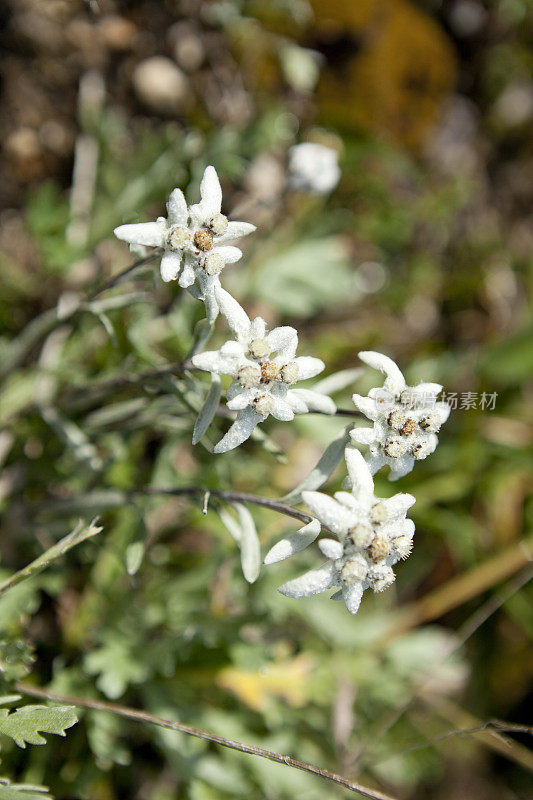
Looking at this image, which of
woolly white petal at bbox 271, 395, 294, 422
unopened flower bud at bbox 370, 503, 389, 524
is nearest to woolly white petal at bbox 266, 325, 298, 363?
woolly white petal at bbox 271, 395, 294, 422

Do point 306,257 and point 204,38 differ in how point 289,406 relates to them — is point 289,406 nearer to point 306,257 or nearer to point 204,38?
point 306,257

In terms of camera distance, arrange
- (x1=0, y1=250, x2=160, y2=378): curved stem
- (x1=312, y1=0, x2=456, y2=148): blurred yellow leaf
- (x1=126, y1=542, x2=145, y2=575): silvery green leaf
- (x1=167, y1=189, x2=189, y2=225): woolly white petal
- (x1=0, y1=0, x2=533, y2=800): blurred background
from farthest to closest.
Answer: (x1=312, y1=0, x2=456, y2=148): blurred yellow leaf → (x1=0, y1=0, x2=533, y2=800): blurred background → (x1=0, y1=250, x2=160, y2=378): curved stem → (x1=126, y1=542, x2=145, y2=575): silvery green leaf → (x1=167, y1=189, x2=189, y2=225): woolly white petal

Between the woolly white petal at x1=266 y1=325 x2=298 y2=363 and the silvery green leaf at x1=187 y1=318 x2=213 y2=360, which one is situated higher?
the woolly white petal at x1=266 y1=325 x2=298 y2=363

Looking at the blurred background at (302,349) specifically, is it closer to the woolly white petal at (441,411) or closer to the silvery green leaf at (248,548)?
the silvery green leaf at (248,548)

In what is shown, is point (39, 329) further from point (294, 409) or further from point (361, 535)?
point (361, 535)

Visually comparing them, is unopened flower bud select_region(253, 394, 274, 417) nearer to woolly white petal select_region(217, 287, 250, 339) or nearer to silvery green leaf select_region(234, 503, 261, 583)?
woolly white petal select_region(217, 287, 250, 339)
